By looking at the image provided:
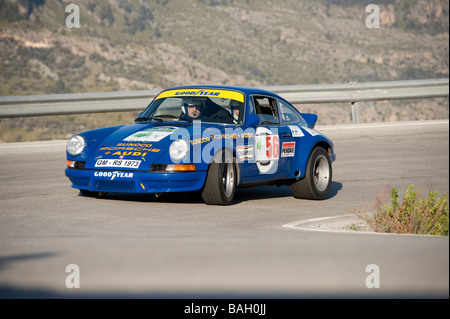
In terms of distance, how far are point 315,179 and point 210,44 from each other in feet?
226

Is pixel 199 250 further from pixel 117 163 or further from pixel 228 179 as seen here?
pixel 228 179

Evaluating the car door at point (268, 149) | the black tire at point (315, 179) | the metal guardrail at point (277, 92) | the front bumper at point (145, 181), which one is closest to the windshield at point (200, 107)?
the car door at point (268, 149)

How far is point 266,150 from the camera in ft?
32.0

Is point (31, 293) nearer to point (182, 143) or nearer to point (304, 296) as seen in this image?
point (304, 296)

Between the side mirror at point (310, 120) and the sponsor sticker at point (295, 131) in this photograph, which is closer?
the sponsor sticker at point (295, 131)

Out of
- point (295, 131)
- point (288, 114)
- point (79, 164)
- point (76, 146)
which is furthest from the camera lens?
point (288, 114)

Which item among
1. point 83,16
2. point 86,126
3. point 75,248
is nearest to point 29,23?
point 83,16

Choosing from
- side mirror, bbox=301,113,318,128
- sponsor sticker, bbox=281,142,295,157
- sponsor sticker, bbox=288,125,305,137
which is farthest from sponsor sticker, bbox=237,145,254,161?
side mirror, bbox=301,113,318,128

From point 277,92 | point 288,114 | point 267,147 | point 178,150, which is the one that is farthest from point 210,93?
point 277,92

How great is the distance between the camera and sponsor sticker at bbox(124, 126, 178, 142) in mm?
9195

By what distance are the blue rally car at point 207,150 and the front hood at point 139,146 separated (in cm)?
1

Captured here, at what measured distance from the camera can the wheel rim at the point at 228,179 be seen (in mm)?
9188

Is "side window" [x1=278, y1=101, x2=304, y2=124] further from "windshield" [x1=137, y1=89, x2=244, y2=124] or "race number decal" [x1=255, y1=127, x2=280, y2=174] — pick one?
"windshield" [x1=137, y1=89, x2=244, y2=124]

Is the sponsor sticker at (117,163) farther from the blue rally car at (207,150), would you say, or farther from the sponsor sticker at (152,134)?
the sponsor sticker at (152,134)
